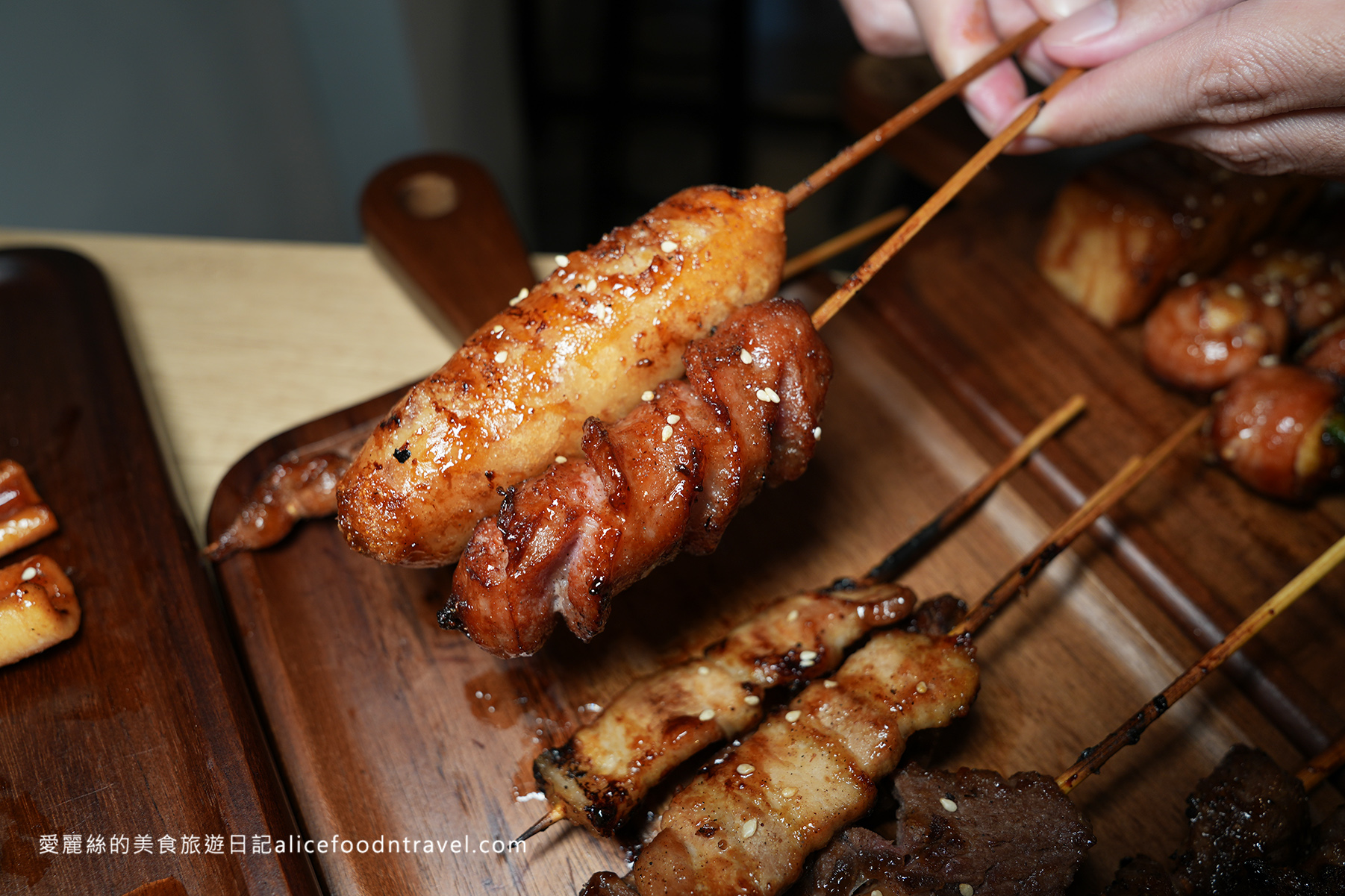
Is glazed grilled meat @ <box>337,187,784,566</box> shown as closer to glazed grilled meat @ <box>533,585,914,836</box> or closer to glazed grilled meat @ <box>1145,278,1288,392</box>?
glazed grilled meat @ <box>533,585,914,836</box>

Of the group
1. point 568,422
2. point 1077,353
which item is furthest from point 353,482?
point 1077,353

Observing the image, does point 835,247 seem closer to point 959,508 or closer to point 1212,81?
point 959,508

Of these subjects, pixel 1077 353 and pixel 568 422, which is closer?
pixel 568 422

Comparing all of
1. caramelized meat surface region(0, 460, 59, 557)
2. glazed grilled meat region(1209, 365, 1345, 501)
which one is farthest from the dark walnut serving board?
caramelized meat surface region(0, 460, 59, 557)

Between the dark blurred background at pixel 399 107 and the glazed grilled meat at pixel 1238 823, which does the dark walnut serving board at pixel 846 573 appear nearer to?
the glazed grilled meat at pixel 1238 823

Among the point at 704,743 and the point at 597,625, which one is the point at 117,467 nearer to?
the point at 597,625

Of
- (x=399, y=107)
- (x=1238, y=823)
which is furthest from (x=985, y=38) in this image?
(x=399, y=107)
